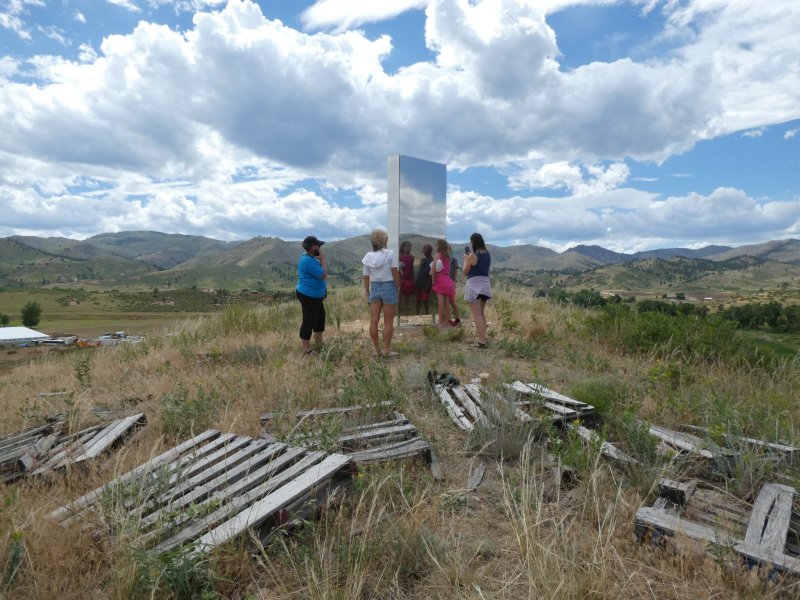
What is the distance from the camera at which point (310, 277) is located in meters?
7.89

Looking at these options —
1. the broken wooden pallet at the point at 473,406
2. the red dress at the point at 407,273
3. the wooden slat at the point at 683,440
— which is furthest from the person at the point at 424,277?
the wooden slat at the point at 683,440

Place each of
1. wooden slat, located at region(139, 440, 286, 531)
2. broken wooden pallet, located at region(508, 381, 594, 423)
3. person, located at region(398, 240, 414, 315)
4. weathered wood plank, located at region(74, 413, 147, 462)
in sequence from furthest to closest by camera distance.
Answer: person, located at region(398, 240, 414, 315) < broken wooden pallet, located at region(508, 381, 594, 423) < weathered wood plank, located at region(74, 413, 147, 462) < wooden slat, located at region(139, 440, 286, 531)

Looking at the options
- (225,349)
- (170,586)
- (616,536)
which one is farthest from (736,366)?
(225,349)

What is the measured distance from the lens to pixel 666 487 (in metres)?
3.16

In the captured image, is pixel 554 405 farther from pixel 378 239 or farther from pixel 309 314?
pixel 309 314

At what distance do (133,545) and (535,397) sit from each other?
3525mm

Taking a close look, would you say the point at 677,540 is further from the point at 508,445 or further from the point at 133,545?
the point at 133,545

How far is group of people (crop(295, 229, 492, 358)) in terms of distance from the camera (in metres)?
7.84

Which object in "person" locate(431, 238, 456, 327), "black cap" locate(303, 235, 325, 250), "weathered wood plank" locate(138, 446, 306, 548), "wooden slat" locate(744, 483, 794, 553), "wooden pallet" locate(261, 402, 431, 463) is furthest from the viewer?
"person" locate(431, 238, 456, 327)

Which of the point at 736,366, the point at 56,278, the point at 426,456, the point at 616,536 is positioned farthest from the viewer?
the point at 56,278

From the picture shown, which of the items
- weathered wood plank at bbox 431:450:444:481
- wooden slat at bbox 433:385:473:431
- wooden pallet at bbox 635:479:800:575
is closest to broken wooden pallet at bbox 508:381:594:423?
wooden slat at bbox 433:385:473:431

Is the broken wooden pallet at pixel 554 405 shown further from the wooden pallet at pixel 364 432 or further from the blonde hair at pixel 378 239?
the blonde hair at pixel 378 239

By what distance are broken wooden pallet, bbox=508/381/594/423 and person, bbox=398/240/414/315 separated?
5541 mm

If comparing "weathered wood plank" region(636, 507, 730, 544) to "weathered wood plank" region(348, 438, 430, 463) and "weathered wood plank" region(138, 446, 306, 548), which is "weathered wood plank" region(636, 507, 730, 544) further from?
"weathered wood plank" region(138, 446, 306, 548)
